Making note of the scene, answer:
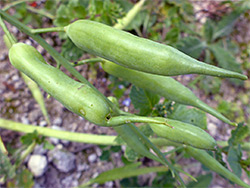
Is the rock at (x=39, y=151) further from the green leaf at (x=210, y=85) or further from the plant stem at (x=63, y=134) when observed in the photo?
the green leaf at (x=210, y=85)

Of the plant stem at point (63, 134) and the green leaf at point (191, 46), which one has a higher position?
the green leaf at point (191, 46)

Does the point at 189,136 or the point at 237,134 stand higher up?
the point at 189,136

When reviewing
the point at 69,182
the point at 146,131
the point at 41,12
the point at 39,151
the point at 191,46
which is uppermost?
the point at 41,12

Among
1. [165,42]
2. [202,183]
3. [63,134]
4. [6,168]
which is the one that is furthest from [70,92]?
[165,42]

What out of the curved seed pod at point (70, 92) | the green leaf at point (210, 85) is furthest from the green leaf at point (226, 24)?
the curved seed pod at point (70, 92)

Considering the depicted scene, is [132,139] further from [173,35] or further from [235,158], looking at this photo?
[173,35]

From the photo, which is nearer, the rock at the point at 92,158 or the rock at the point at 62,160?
the rock at the point at 62,160

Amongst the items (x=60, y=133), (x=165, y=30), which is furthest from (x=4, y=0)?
(x=165, y=30)
